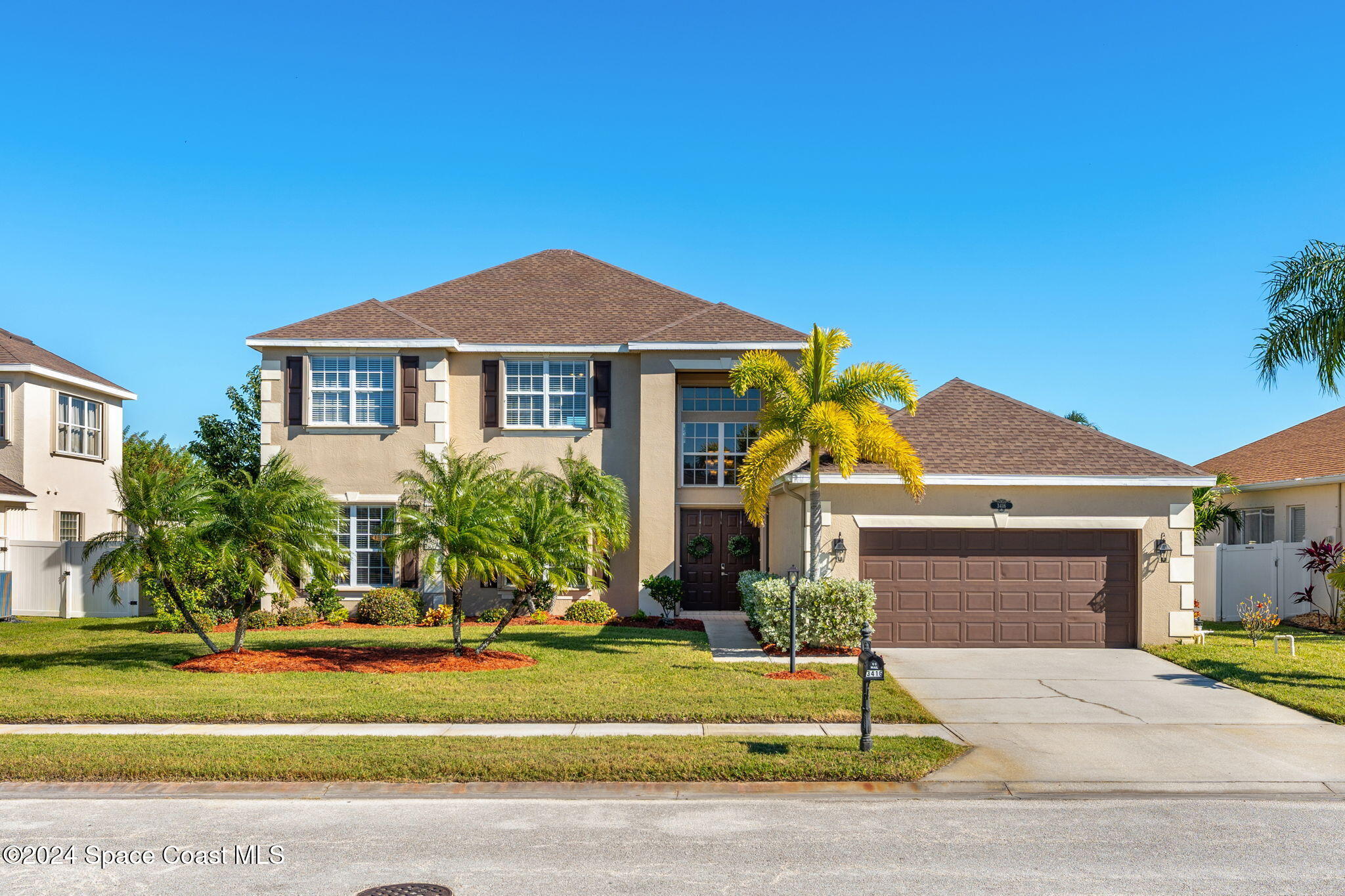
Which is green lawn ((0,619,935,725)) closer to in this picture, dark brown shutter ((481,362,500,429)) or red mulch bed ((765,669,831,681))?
red mulch bed ((765,669,831,681))

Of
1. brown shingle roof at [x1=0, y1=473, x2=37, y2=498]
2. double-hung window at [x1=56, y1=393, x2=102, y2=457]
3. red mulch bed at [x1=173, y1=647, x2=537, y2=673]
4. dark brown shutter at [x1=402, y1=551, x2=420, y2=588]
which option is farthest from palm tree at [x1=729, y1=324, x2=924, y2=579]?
double-hung window at [x1=56, y1=393, x2=102, y2=457]

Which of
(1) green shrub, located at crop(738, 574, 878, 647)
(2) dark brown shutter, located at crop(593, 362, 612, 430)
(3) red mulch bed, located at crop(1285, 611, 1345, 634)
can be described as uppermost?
(2) dark brown shutter, located at crop(593, 362, 612, 430)

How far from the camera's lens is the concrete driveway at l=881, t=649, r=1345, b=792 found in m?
9.17

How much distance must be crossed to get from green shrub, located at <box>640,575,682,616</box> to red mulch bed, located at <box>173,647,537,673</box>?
5.48 meters

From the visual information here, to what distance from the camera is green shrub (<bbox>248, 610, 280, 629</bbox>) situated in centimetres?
2008

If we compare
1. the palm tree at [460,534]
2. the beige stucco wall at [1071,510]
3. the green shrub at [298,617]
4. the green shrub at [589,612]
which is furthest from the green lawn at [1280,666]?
the green shrub at [298,617]

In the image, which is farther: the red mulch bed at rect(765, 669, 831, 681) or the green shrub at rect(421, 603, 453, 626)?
the green shrub at rect(421, 603, 453, 626)

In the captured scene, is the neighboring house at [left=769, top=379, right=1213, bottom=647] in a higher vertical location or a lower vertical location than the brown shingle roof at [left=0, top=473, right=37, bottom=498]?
lower

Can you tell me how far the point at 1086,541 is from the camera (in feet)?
56.8

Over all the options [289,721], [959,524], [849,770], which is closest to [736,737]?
[849,770]

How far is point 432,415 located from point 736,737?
13506 millimetres

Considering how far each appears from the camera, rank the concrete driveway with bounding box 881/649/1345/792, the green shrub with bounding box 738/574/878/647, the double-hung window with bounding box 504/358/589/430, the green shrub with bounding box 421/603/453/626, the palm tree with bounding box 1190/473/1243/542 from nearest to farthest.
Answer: the concrete driveway with bounding box 881/649/1345/792
the green shrub with bounding box 738/574/878/647
the green shrub with bounding box 421/603/453/626
the double-hung window with bounding box 504/358/589/430
the palm tree with bounding box 1190/473/1243/542

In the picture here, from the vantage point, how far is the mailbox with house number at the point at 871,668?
9414 mm

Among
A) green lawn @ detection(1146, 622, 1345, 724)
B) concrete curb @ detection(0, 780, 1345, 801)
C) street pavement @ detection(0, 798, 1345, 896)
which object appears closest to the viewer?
street pavement @ detection(0, 798, 1345, 896)
